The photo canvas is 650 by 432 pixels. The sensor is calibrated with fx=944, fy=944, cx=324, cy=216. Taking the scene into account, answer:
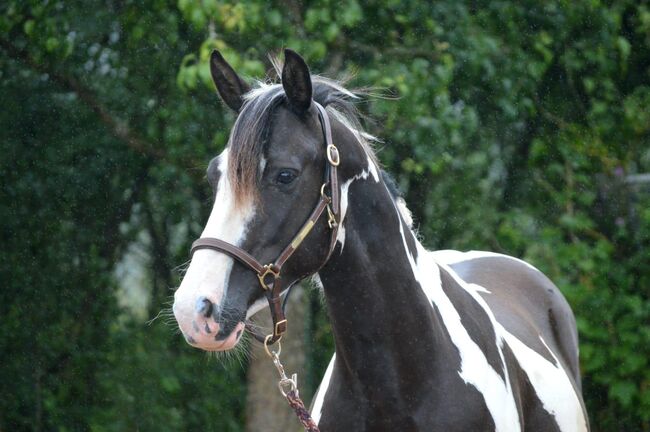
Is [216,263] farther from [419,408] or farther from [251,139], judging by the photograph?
[419,408]

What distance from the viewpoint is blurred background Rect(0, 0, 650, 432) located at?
6070 mm

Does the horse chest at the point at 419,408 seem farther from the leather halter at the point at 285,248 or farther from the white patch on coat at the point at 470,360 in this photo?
the leather halter at the point at 285,248

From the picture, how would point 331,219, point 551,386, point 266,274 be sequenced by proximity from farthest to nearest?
point 551,386, point 331,219, point 266,274

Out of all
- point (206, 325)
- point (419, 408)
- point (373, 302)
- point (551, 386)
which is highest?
point (206, 325)

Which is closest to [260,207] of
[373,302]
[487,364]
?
[373,302]

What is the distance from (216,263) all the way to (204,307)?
0.13 meters

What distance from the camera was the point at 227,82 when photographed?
2861 millimetres

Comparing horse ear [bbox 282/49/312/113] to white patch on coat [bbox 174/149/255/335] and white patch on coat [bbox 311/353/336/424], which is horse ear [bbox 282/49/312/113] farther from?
white patch on coat [bbox 311/353/336/424]

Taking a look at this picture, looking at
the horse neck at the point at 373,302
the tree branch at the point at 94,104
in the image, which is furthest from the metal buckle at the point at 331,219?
the tree branch at the point at 94,104

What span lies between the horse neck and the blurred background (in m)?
3.13

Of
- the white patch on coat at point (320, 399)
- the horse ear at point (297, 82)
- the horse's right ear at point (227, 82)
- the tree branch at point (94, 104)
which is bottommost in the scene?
the tree branch at point (94, 104)

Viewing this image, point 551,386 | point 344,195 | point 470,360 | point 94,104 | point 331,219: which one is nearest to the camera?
point 331,219

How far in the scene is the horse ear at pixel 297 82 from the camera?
8.34 ft

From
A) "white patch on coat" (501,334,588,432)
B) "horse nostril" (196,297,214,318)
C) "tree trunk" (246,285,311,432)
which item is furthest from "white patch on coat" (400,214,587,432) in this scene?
"tree trunk" (246,285,311,432)
